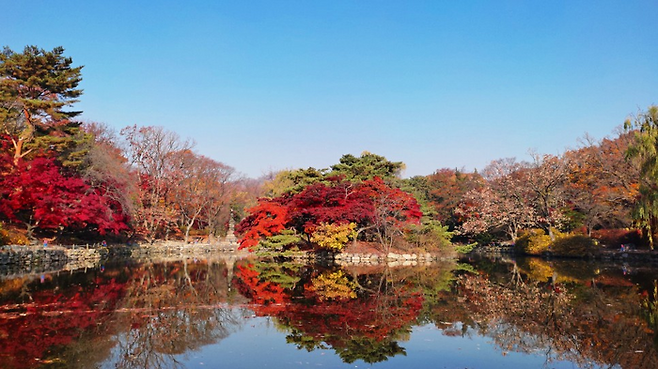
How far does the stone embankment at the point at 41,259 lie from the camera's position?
58.7 feet

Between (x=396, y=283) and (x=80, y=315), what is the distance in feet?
30.2

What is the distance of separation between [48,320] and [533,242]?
92.5 ft

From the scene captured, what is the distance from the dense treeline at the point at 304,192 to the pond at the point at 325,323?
315 inches

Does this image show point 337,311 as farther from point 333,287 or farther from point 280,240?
point 280,240

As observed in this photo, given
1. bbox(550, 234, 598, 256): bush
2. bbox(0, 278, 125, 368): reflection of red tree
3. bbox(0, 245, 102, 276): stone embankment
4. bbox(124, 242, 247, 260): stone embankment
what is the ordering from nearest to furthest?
bbox(0, 278, 125, 368): reflection of red tree
bbox(0, 245, 102, 276): stone embankment
bbox(550, 234, 598, 256): bush
bbox(124, 242, 247, 260): stone embankment

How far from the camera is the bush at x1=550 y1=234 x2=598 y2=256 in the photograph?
25.6 metres

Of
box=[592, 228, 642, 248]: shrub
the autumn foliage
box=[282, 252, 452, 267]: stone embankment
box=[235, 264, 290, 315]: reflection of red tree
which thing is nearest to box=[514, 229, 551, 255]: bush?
box=[592, 228, 642, 248]: shrub

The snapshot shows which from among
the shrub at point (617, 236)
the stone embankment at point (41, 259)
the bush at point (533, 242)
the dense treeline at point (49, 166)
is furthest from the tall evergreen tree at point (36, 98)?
Answer: the shrub at point (617, 236)

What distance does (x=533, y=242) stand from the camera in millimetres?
29297

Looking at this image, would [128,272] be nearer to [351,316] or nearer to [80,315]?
[80,315]

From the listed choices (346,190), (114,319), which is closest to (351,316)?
(114,319)

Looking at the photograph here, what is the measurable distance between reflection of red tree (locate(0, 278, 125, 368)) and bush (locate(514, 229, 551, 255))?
83.9 ft

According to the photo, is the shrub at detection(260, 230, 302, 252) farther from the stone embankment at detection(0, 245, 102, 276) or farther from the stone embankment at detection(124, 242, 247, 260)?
the stone embankment at detection(0, 245, 102, 276)

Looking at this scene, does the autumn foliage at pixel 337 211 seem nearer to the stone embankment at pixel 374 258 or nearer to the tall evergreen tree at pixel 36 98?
the stone embankment at pixel 374 258
